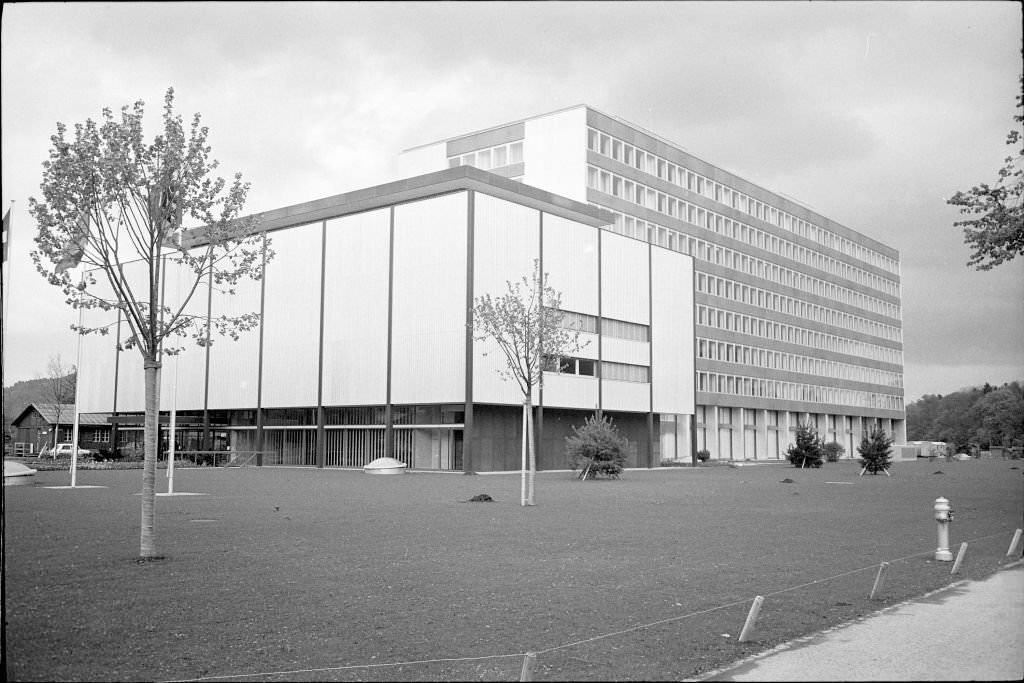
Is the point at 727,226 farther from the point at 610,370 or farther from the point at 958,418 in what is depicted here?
the point at 958,418

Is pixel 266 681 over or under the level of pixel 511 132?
under

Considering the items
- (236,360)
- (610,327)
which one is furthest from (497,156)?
(236,360)

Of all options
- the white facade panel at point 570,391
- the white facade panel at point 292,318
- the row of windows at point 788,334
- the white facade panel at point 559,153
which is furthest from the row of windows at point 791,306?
the white facade panel at point 292,318

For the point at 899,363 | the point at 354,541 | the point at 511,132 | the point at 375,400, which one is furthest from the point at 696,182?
the point at 354,541

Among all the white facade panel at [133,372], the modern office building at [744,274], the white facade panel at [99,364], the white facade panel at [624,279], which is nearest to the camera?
the white facade panel at [624,279]

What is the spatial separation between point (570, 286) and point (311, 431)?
72.7ft

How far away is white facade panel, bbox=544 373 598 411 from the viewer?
5997 cm

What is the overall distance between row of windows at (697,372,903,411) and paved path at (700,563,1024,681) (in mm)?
81773

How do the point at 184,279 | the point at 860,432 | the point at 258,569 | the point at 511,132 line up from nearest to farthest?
1. the point at 258,569
2. the point at 184,279
3. the point at 511,132
4. the point at 860,432

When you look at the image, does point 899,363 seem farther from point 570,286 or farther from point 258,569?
point 258,569

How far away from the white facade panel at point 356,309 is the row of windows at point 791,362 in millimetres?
42481

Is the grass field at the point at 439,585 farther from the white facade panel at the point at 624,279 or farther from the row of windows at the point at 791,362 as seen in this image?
the row of windows at the point at 791,362

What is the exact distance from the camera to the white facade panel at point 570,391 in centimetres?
5997

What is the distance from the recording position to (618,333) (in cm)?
6619
